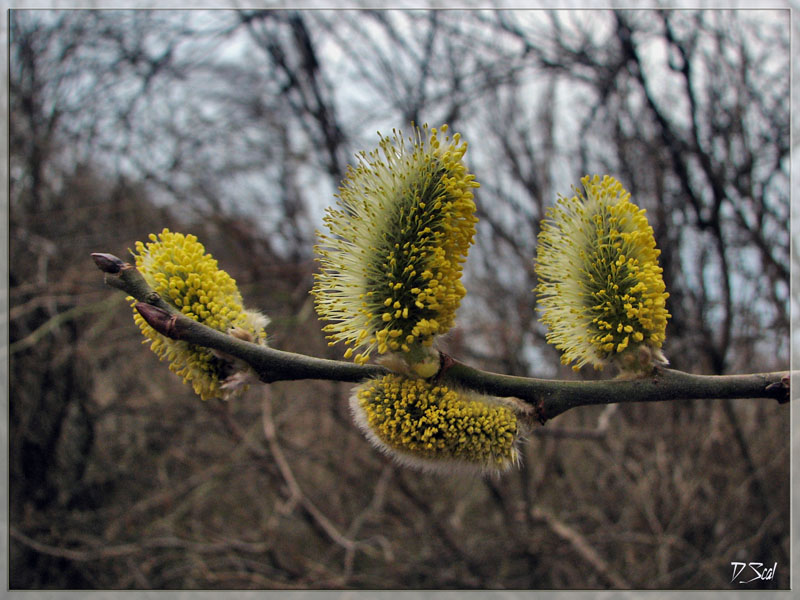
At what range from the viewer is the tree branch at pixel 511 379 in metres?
0.73

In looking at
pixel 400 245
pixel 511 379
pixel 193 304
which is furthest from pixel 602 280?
pixel 193 304

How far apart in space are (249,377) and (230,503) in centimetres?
342

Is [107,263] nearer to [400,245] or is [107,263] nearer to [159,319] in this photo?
[159,319]

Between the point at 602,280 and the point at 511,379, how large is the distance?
20 cm

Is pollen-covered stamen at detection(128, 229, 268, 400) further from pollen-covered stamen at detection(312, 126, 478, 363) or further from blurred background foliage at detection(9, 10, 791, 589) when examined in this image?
blurred background foliage at detection(9, 10, 791, 589)

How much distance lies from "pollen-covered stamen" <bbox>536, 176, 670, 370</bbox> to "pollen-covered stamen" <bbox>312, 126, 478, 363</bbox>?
211 mm

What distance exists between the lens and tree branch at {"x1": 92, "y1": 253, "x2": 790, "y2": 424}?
734 mm

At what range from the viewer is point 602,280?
0.85 metres

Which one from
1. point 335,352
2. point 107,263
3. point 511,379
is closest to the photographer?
point 107,263

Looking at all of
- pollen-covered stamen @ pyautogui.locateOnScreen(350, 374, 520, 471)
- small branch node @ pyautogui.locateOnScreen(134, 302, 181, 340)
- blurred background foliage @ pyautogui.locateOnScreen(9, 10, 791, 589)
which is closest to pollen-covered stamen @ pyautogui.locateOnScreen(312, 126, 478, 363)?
pollen-covered stamen @ pyautogui.locateOnScreen(350, 374, 520, 471)

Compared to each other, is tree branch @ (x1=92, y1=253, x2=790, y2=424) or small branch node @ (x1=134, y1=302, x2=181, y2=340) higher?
small branch node @ (x1=134, y1=302, x2=181, y2=340)

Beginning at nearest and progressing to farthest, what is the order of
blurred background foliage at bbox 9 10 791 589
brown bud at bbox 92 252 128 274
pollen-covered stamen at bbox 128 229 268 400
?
1. brown bud at bbox 92 252 128 274
2. pollen-covered stamen at bbox 128 229 268 400
3. blurred background foliage at bbox 9 10 791 589

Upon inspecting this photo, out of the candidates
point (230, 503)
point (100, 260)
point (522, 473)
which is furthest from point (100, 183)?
point (100, 260)

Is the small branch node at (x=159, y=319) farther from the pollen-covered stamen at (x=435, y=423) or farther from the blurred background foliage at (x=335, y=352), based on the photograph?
the blurred background foliage at (x=335, y=352)
